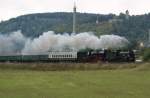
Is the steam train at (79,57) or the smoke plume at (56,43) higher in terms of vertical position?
the smoke plume at (56,43)

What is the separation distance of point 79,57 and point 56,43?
56.2 ft

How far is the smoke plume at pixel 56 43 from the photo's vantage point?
118750 mm

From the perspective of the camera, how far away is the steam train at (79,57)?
4151 inches

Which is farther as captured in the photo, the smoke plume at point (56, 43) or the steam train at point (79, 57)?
the smoke plume at point (56, 43)

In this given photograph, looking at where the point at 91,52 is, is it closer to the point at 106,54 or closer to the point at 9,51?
the point at 106,54

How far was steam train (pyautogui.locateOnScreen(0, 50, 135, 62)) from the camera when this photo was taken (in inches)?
4151

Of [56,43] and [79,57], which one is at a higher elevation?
[56,43]

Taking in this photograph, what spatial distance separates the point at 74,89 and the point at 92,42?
74224mm

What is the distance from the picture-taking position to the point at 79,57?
10881 centimetres

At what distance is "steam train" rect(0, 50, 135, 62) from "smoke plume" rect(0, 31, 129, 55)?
21.3ft

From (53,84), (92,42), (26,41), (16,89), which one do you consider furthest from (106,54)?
(16,89)

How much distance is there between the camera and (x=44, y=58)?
11506 cm

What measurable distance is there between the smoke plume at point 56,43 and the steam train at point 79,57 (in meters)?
6.49

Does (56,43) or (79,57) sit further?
(56,43)
